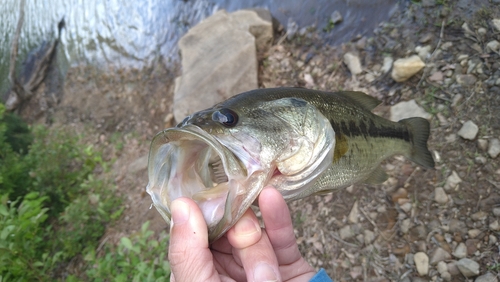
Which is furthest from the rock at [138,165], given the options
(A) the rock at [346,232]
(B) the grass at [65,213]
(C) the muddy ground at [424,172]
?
(A) the rock at [346,232]

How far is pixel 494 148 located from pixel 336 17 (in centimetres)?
266

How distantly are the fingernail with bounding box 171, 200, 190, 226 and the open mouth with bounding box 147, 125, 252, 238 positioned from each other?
9 centimetres

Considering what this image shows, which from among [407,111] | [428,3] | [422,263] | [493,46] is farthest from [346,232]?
[428,3]

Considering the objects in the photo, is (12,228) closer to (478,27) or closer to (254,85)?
(254,85)

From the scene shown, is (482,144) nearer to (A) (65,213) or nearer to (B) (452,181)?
(B) (452,181)

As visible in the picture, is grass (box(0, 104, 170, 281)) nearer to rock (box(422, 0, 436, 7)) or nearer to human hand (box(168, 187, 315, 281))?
human hand (box(168, 187, 315, 281))

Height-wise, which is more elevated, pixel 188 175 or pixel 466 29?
pixel 188 175

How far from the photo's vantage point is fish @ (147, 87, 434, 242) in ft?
4.44

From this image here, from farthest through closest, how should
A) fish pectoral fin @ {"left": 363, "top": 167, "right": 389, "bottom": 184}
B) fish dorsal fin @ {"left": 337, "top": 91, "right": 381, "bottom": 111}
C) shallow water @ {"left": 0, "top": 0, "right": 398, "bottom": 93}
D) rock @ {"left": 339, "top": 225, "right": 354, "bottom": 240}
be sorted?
shallow water @ {"left": 0, "top": 0, "right": 398, "bottom": 93}, rock @ {"left": 339, "top": 225, "right": 354, "bottom": 240}, fish pectoral fin @ {"left": 363, "top": 167, "right": 389, "bottom": 184}, fish dorsal fin @ {"left": 337, "top": 91, "right": 381, "bottom": 111}

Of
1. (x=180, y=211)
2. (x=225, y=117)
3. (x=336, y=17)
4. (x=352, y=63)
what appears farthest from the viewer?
(x=336, y=17)

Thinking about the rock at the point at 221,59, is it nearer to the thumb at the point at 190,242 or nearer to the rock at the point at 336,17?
the rock at the point at 336,17

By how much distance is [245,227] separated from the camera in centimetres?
149

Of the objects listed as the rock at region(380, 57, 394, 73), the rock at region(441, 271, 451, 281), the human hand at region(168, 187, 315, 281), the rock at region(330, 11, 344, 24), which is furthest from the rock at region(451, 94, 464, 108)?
the human hand at region(168, 187, 315, 281)

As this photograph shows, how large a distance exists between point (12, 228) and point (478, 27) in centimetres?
445
